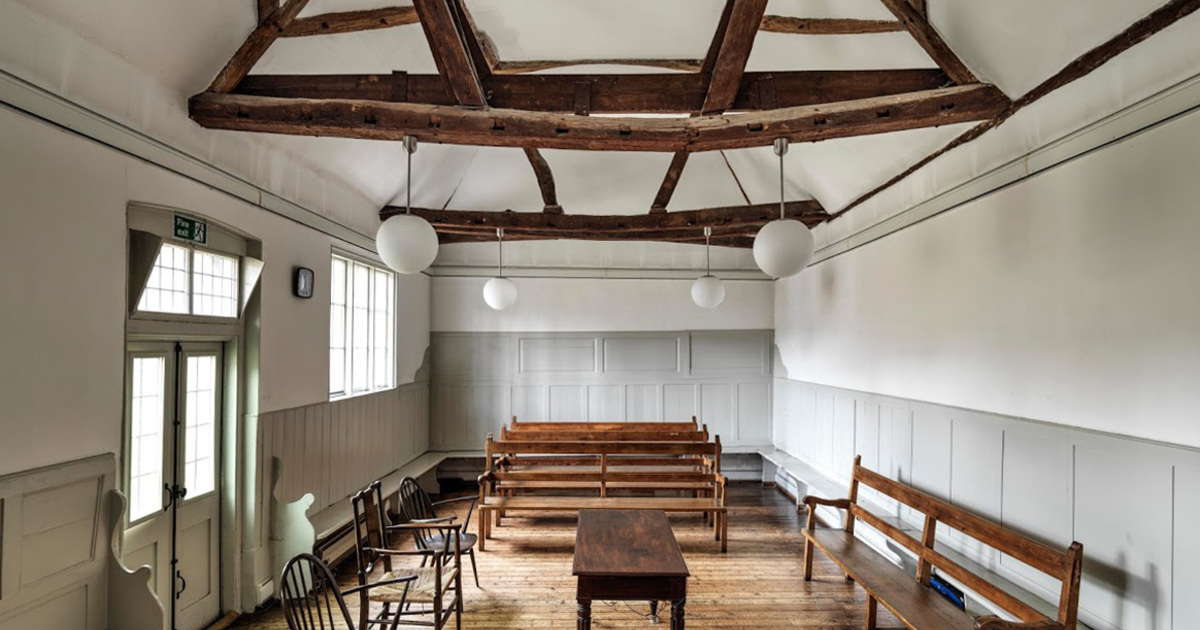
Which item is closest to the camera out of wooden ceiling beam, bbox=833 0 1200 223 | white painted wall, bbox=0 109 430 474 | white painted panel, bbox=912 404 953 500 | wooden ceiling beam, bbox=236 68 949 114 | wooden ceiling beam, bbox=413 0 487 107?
white painted wall, bbox=0 109 430 474

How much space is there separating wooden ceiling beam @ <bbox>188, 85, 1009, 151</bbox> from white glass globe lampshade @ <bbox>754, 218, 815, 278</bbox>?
523mm

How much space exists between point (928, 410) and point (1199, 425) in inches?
69.7

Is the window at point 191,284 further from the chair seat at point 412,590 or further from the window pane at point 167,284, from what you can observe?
the chair seat at point 412,590

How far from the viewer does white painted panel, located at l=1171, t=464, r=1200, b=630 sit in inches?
84.9

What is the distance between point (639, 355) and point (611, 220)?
1960 mm

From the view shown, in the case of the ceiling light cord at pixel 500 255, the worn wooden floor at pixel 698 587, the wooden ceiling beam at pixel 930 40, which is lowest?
the worn wooden floor at pixel 698 587

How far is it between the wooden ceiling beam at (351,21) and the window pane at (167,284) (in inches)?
51.3

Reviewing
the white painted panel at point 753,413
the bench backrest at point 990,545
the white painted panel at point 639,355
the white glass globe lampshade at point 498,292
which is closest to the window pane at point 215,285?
the white glass globe lampshade at point 498,292

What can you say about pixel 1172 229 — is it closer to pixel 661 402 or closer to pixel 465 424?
pixel 661 402

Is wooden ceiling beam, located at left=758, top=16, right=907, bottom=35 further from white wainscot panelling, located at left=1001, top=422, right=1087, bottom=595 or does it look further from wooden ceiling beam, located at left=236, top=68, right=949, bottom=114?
white wainscot panelling, located at left=1001, top=422, right=1087, bottom=595

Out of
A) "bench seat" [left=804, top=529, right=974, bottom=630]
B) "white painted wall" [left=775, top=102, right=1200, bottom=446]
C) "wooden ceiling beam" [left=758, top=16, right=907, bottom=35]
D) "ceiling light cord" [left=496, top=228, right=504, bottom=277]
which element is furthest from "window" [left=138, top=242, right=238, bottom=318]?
"white painted wall" [left=775, top=102, right=1200, bottom=446]

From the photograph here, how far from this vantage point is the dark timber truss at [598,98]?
3.06 m

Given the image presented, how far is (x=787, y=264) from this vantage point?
3.58 meters

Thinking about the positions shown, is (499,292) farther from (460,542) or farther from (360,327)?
(460,542)
